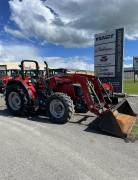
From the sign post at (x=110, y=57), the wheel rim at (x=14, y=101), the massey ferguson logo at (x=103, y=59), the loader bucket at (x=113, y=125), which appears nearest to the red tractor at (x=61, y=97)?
the wheel rim at (x=14, y=101)

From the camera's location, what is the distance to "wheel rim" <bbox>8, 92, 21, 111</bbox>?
11062 millimetres

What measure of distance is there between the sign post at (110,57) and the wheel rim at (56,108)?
1191 cm

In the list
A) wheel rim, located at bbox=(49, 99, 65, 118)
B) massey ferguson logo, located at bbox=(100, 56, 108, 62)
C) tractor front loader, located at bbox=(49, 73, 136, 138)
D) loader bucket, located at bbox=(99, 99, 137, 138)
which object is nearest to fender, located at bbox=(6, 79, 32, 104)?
tractor front loader, located at bbox=(49, 73, 136, 138)

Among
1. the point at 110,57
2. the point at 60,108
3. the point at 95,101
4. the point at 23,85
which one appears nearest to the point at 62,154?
the point at 60,108

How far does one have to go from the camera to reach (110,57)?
2144 centimetres

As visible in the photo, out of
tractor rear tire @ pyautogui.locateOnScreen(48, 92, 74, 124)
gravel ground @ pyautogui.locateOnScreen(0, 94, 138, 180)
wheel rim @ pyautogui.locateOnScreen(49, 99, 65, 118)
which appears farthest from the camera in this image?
wheel rim @ pyautogui.locateOnScreen(49, 99, 65, 118)

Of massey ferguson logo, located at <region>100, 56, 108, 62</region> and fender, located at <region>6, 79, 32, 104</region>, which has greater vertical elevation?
massey ferguson logo, located at <region>100, 56, 108, 62</region>

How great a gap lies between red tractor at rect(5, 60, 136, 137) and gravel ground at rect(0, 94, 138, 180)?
2.54ft

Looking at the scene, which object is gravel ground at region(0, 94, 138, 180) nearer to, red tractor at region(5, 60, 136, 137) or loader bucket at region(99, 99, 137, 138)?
loader bucket at region(99, 99, 137, 138)

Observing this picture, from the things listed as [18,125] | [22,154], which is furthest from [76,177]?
[18,125]

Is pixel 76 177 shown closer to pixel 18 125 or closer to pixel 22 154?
pixel 22 154

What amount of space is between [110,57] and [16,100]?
11636 millimetres

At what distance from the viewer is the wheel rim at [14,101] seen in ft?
36.3

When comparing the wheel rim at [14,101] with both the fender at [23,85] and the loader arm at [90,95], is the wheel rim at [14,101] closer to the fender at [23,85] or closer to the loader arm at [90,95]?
the fender at [23,85]
